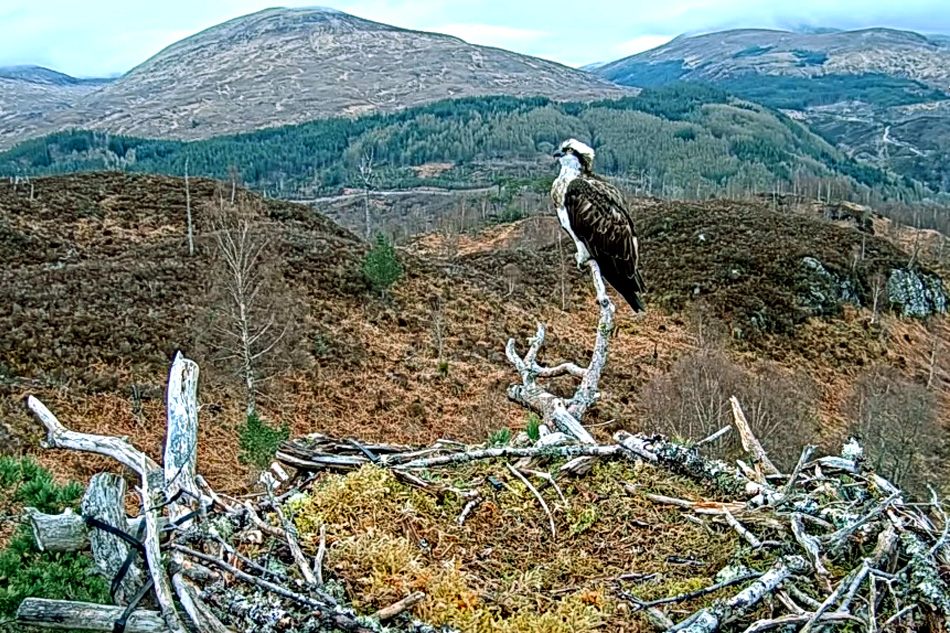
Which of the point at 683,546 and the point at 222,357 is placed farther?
the point at 222,357

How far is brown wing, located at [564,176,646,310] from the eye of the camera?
5.39m

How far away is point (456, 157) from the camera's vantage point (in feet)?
568

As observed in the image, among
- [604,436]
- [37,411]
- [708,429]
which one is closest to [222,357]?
[604,436]

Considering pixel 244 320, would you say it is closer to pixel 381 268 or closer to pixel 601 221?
pixel 601 221

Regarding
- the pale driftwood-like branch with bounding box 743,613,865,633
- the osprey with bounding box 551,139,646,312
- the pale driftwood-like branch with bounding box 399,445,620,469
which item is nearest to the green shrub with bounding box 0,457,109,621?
the pale driftwood-like branch with bounding box 399,445,620,469

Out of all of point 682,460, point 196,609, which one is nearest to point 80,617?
point 196,609

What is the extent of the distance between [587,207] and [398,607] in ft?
11.0

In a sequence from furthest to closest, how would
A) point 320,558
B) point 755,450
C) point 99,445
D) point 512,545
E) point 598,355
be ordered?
point 598,355 → point 755,450 → point 512,545 → point 99,445 → point 320,558

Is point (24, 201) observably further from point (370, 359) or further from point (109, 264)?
point (370, 359)

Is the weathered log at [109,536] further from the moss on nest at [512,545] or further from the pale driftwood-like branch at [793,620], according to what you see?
the pale driftwood-like branch at [793,620]

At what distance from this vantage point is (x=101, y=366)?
21109mm

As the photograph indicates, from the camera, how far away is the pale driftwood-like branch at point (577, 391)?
5117 millimetres

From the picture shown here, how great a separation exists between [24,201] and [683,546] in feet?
141

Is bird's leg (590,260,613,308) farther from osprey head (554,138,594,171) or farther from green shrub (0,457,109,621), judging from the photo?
green shrub (0,457,109,621)
